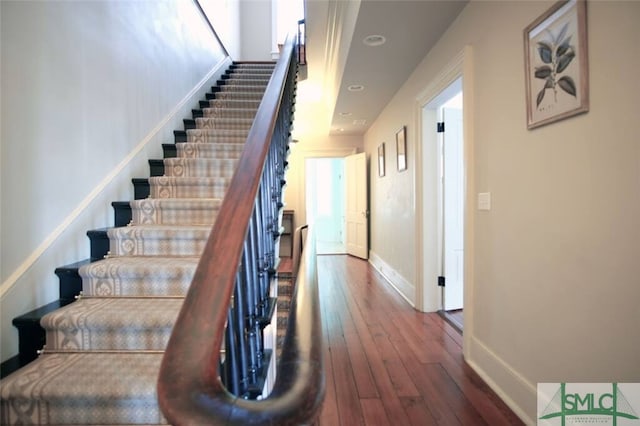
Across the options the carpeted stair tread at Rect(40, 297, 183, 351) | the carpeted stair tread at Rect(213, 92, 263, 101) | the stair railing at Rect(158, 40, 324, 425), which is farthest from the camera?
the carpeted stair tread at Rect(213, 92, 263, 101)

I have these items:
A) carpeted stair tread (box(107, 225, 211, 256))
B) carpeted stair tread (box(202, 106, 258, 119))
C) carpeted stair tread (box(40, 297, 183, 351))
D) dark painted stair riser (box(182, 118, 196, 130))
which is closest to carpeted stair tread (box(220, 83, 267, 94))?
carpeted stair tread (box(202, 106, 258, 119))

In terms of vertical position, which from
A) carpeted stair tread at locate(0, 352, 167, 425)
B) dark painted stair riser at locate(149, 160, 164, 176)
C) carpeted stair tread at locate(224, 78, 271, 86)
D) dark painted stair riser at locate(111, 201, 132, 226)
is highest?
carpeted stair tread at locate(224, 78, 271, 86)

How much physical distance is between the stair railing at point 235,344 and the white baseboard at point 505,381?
141 centimetres

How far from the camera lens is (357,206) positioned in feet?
20.2

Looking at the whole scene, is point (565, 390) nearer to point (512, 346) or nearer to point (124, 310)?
point (512, 346)

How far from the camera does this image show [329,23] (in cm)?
370

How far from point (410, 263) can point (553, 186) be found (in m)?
2.18

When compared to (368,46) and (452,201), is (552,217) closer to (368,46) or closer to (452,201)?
(452,201)

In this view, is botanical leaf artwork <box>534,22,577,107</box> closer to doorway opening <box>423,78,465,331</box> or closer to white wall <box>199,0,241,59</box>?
doorway opening <box>423,78,465,331</box>

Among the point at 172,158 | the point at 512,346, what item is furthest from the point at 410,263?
the point at 172,158

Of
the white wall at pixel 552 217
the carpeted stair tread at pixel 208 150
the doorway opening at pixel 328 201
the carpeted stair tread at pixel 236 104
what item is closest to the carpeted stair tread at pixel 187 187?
the carpeted stair tread at pixel 208 150

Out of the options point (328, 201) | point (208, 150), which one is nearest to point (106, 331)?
point (208, 150)

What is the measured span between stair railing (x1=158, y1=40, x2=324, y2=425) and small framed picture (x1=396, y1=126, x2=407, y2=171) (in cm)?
284

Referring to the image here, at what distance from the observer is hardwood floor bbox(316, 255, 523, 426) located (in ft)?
5.42
